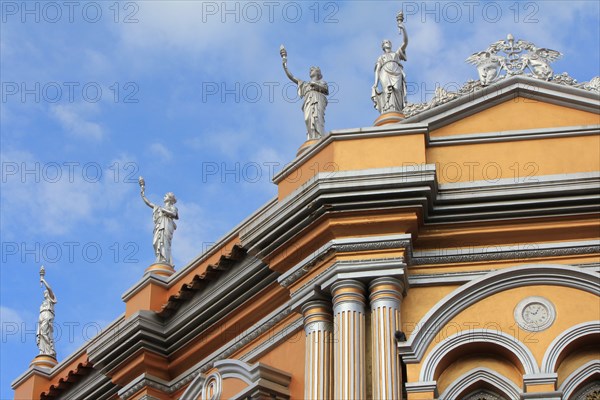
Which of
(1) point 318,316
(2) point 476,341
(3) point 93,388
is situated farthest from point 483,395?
(3) point 93,388

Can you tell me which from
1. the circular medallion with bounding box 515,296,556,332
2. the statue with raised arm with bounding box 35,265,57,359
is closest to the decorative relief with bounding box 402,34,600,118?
the circular medallion with bounding box 515,296,556,332

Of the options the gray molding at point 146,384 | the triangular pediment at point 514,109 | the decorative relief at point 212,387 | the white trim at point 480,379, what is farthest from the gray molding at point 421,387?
the gray molding at point 146,384

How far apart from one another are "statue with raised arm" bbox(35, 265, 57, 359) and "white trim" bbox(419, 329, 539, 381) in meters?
8.64

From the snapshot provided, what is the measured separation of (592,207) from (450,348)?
2.20 metres

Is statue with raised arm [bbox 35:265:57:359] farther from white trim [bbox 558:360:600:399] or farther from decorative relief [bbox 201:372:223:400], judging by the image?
white trim [bbox 558:360:600:399]

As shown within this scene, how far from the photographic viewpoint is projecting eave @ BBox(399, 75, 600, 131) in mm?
17562

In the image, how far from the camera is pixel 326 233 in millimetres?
16438

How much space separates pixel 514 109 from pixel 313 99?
2386mm

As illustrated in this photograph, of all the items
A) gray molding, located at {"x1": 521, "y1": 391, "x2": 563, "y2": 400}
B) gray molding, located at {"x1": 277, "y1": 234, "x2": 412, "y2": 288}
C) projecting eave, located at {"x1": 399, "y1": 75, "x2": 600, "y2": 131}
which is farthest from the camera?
projecting eave, located at {"x1": 399, "y1": 75, "x2": 600, "y2": 131}

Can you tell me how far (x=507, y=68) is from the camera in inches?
715

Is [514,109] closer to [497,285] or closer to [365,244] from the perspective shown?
[497,285]

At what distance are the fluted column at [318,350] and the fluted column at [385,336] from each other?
21.6 inches

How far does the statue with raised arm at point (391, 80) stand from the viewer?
17828 millimetres

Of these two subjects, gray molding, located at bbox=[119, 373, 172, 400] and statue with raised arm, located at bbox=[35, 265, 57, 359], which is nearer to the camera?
gray molding, located at bbox=[119, 373, 172, 400]
